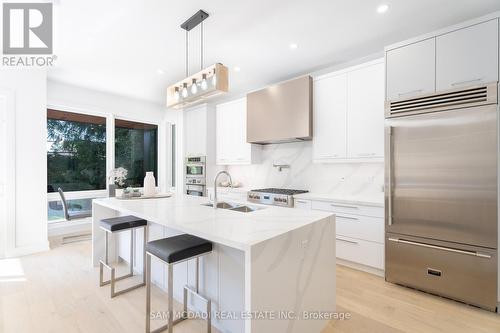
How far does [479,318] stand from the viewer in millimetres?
1996

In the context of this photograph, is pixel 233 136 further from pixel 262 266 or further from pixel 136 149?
pixel 262 266

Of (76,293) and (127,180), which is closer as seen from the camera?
(76,293)

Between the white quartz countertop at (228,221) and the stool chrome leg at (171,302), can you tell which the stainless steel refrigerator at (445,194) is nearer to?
the white quartz countertop at (228,221)

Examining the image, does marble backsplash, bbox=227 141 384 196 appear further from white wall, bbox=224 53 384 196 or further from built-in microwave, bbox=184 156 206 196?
A: built-in microwave, bbox=184 156 206 196

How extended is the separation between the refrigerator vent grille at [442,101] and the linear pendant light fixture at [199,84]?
180 centimetres

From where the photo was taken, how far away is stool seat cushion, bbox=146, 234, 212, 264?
62.9 inches

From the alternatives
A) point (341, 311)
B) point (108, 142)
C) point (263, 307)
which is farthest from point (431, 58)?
point (108, 142)

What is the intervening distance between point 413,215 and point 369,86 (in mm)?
1552

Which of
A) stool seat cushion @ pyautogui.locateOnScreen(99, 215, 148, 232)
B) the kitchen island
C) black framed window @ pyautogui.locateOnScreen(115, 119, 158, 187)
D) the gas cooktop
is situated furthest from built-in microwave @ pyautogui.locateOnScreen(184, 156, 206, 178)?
the kitchen island

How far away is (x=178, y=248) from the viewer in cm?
164

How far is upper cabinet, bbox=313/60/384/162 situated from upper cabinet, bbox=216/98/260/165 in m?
1.31

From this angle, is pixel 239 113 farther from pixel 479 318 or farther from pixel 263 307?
pixel 479 318

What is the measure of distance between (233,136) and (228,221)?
2.94 m

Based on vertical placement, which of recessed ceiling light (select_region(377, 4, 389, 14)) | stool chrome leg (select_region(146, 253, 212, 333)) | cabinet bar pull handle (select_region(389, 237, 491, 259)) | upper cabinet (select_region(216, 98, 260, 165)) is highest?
recessed ceiling light (select_region(377, 4, 389, 14))
